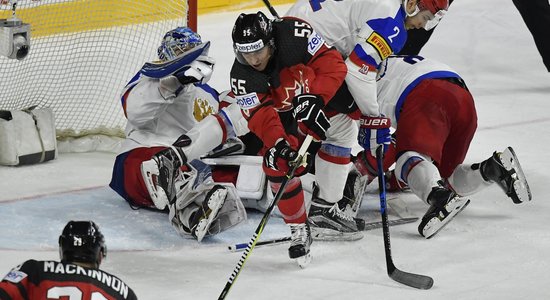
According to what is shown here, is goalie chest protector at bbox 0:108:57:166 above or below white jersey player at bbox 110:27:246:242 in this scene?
below

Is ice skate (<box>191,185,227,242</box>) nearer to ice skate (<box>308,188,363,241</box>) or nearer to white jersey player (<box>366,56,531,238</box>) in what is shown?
ice skate (<box>308,188,363,241</box>)

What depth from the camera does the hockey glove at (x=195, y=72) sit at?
460 cm

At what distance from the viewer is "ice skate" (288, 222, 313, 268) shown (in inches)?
154

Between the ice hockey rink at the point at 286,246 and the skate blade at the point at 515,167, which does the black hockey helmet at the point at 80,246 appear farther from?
the skate blade at the point at 515,167

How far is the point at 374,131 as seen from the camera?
13.8 ft

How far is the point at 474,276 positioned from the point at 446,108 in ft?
2.93

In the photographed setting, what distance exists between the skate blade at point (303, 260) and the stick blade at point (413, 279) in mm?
282

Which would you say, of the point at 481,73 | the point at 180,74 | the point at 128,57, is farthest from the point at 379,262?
the point at 481,73


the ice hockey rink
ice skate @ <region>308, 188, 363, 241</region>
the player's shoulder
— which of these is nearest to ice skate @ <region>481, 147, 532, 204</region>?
the ice hockey rink

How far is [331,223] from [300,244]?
37 cm

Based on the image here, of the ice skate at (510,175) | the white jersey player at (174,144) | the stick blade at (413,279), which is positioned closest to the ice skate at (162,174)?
the white jersey player at (174,144)

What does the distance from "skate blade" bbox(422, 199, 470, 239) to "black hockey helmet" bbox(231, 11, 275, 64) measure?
0.87 m

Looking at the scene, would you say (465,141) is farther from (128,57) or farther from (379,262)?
(128,57)

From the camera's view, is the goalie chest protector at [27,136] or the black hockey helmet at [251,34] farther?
the goalie chest protector at [27,136]
